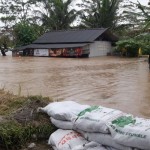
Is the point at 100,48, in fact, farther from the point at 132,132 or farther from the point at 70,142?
the point at 132,132

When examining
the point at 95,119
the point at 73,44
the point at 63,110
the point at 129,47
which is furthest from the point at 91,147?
the point at 73,44

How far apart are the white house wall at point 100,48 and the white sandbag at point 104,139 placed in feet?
76.0

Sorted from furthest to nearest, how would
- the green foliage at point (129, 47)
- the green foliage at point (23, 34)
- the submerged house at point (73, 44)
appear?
1. the green foliage at point (23, 34)
2. the submerged house at point (73, 44)
3. the green foliage at point (129, 47)

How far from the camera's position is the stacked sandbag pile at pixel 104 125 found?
9.07 feet

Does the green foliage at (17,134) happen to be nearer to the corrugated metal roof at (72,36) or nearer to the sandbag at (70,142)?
the sandbag at (70,142)

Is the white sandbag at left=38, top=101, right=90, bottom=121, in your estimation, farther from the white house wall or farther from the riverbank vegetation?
the white house wall

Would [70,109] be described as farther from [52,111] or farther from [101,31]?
[101,31]

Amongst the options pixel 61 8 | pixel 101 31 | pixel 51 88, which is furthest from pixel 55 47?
pixel 51 88

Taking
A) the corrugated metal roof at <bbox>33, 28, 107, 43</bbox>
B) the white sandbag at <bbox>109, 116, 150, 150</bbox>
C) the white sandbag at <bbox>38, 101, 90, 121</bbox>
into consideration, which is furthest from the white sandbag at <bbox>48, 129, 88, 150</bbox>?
the corrugated metal roof at <bbox>33, 28, 107, 43</bbox>

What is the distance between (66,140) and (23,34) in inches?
1094

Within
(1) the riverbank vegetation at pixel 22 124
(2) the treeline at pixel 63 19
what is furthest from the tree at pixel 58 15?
(1) the riverbank vegetation at pixel 22 124

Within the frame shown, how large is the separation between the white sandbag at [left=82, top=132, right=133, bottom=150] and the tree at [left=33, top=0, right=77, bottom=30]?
29.0 metres

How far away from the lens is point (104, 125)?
305cm

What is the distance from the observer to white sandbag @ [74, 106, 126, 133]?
10.1 ft
